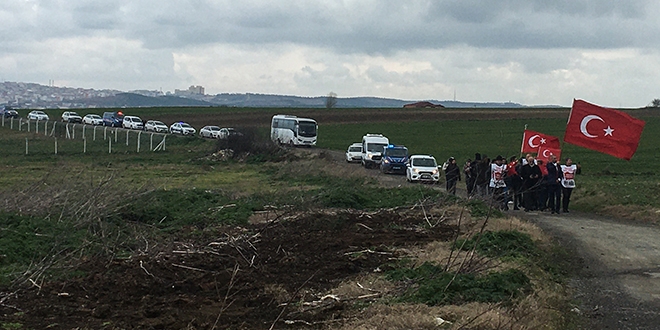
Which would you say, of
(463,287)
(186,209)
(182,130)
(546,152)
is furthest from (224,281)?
(182,130)

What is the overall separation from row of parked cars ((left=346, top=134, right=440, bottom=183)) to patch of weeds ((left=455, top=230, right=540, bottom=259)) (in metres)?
20.9

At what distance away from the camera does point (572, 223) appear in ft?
63.6

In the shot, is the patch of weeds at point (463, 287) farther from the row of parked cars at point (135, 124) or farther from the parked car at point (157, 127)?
the parked car at point (157, 127)

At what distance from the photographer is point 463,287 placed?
10.1m

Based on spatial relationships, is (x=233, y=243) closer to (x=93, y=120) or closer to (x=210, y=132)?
(x=210, y=132)

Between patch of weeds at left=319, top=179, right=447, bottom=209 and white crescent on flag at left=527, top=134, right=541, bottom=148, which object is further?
white crescent on flag at left=527, top=134, right=541, bottom=148

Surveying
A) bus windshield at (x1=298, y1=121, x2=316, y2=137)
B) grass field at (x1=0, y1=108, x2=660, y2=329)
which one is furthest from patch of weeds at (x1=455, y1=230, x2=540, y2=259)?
bus windshield at (x1=298, y1=121, x2=316, y2=137)

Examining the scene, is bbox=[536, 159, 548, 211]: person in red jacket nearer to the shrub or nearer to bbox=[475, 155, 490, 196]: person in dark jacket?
bbox=[475, 155, 490, 196]: person in dark jacket

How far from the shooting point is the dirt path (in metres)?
10.4

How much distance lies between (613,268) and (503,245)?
1.87m

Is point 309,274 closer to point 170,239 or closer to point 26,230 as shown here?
point 170,239

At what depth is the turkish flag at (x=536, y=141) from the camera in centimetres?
2600

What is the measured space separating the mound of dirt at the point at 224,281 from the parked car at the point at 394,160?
25119 mm

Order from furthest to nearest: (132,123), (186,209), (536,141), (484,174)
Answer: (132,123), (536,141), (484,174), (186,209)
